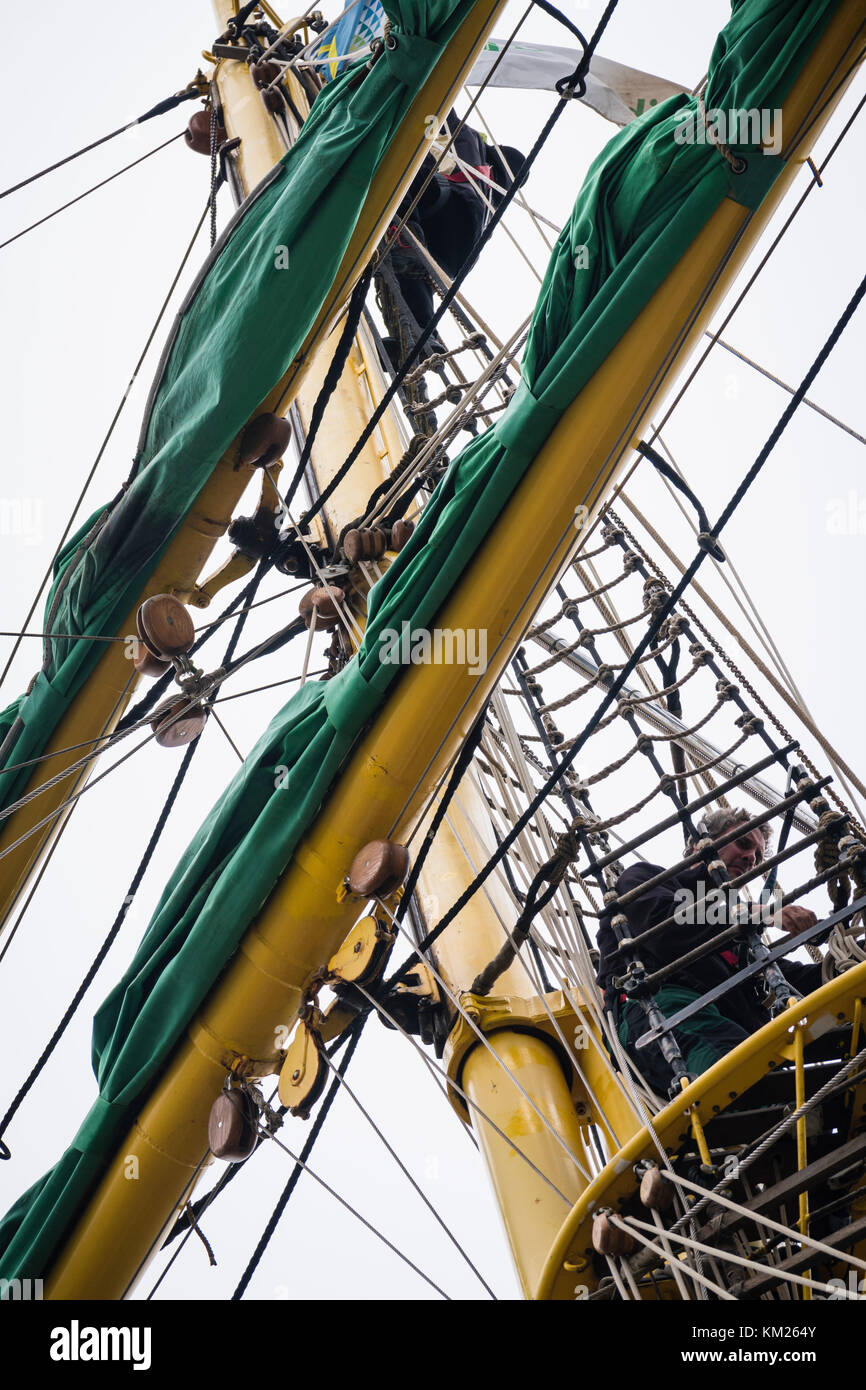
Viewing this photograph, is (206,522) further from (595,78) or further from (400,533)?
(595,78)

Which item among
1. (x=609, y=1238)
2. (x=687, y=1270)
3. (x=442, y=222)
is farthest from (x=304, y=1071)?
(x=442, y=222)

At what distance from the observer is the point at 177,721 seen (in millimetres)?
4789

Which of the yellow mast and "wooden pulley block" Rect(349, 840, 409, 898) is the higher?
the yellow mast

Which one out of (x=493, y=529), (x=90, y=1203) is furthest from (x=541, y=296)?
(x=90, y=1203)

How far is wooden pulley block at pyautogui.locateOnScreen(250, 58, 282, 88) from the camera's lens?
746cm

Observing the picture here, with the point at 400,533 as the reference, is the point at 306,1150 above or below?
below

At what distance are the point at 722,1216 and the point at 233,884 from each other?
62.8 inches

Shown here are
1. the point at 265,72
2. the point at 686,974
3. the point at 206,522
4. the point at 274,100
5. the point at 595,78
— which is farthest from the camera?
the point at 595,78

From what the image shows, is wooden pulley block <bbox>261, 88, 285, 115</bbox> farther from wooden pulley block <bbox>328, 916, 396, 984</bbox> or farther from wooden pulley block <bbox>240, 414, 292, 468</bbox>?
wooden pulley block <bbox>328, 916, 396, 984</bbox>

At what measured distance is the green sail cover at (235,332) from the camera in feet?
15.6

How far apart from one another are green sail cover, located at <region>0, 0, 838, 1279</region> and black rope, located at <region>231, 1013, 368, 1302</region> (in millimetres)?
549

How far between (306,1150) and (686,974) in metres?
1.35

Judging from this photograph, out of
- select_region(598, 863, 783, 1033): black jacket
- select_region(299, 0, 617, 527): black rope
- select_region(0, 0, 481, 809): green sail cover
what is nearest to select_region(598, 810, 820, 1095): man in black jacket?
select_region(598, 863, 783, 1033): black jacket
